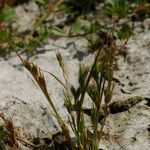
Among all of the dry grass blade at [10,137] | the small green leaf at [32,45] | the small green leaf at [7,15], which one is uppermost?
the small green leaf at [7,15]

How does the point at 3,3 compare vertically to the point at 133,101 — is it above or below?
above

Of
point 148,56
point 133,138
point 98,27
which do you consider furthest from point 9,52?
point 133,138

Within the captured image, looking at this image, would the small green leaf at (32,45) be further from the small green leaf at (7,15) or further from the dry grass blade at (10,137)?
the dry grass blade at (10,137)

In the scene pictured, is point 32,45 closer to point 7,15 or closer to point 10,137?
point 7,15

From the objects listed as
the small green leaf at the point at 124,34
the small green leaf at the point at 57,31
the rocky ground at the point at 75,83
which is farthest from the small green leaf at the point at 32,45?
the small green leaf at the point at 124,34

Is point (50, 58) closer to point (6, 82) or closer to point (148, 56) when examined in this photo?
point (6, 82)

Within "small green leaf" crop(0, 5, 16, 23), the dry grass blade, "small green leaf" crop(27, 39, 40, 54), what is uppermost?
"small green leaf" crop(0, 5, 16, 23)

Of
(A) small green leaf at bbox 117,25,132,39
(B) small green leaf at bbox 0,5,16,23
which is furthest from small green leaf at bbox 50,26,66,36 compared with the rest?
(A) small green leaf at bbox 117,25,132,39

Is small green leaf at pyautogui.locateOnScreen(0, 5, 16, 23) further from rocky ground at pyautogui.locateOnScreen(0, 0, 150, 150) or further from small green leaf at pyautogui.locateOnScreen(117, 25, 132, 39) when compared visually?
small green leaf at pyautogui.locateOnScreen(117, 25, 132, 39)

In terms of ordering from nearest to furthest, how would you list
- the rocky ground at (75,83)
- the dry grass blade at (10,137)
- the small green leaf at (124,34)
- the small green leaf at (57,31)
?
the dry grass blade at (10,137), the rocky ground at (75,83), the small green leaf at (124,34), the small green leaf at (57,31)
